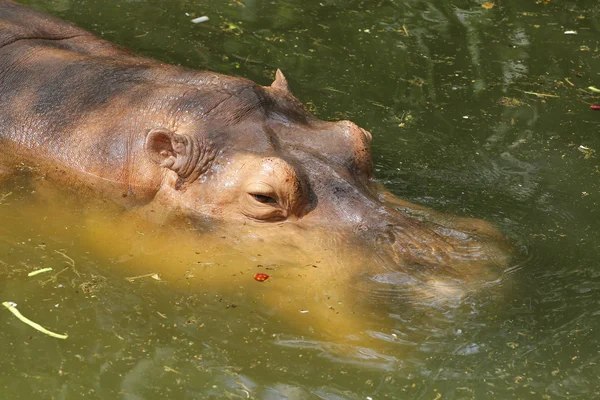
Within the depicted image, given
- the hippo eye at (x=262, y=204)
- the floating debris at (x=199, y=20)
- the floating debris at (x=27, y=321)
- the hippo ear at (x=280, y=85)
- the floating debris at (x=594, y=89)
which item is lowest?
the floating debris at (x=27, y=321)

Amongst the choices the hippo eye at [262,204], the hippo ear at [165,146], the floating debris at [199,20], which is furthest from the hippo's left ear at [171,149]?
the floating debris at [199,20]

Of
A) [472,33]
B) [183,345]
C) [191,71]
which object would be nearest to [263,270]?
[183,345]

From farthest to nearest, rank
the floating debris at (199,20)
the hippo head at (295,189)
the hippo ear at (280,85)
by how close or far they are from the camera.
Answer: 1. the floating debris at (199,20)
2. the hippo ear at (280,85)
3. the hippo head at (295,189)

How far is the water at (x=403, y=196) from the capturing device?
496 centimetres

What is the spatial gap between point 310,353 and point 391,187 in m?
2.30

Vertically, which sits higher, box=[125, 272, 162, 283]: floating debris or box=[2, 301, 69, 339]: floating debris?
box=[125, 272, 162, 283]: floating debris

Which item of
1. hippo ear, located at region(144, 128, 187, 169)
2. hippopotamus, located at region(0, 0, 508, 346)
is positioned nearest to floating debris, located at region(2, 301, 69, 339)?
hippopotamus, located at region(0, 0, 508, 346)

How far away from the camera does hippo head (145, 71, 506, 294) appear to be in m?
5.52

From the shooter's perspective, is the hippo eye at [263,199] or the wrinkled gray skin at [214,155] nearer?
the wrinkled gray skin at [214,155]

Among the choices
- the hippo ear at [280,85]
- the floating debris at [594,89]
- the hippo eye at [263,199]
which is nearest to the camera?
the hippo eye at [263,199]

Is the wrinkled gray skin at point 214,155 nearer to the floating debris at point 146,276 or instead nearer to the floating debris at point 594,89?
the floating debris at point 146,276

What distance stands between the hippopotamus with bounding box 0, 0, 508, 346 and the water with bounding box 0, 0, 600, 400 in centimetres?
23

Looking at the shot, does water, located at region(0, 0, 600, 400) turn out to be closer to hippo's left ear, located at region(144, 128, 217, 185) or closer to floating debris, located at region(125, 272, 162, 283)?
floating debris, located at region(125, 272, 162, 283)

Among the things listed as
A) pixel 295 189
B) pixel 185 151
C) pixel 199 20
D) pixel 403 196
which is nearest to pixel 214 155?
pixel 185 151
